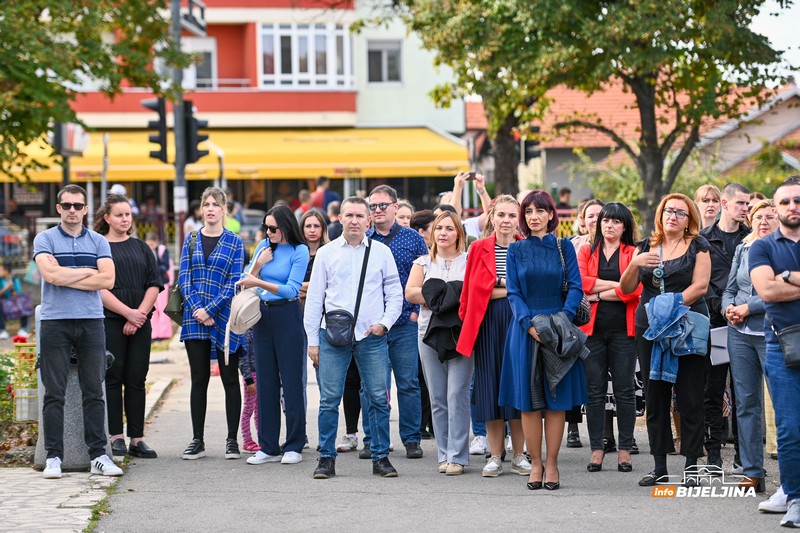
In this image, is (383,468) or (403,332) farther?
(403,332)

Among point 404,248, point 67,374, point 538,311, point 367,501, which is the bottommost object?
point 367,501

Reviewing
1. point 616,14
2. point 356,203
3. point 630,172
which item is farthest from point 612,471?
point 630,172

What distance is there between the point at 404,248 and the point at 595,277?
67.3 inches

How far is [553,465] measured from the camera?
873cm

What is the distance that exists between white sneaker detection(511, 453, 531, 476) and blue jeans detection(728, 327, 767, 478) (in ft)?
5.59

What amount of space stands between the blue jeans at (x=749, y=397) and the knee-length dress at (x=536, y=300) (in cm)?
104

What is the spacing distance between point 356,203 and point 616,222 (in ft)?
6.46

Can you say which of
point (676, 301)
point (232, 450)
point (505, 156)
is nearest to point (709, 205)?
point (676, 301)

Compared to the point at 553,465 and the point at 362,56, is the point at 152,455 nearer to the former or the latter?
the point at 553,465

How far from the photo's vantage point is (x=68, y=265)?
936 centimetres

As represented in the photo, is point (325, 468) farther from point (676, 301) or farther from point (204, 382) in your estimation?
point (676, 301)

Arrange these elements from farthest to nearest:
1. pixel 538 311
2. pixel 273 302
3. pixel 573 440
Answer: pixel 573 440 → pixel 273 302 → pixel 538 311

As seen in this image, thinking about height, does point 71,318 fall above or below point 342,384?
above

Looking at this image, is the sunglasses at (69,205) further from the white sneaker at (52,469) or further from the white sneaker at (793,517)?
the white sneaker at (793,517)
